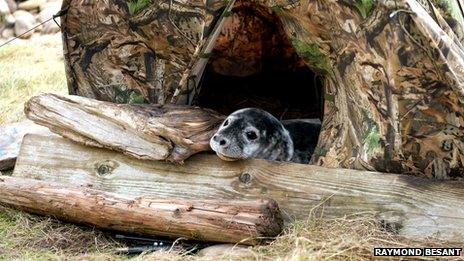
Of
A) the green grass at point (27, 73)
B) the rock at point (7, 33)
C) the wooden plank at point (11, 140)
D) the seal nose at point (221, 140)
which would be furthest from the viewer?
the rock at point (7, 33)

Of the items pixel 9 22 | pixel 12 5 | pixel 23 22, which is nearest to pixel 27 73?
pixel 23 22

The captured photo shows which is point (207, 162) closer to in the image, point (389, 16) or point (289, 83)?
point (389, 16)

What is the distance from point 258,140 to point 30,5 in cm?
932

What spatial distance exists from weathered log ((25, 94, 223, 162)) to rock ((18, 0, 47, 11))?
8616 millimetres

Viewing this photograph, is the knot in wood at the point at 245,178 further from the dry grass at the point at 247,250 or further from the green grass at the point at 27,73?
the green grass at the point at 27,73

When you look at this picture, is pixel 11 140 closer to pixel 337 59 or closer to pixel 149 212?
pixel 149 212

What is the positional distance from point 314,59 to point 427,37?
767 mm

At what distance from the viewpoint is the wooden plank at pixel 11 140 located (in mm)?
5070

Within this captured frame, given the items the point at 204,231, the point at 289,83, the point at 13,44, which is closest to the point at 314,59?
the point at 204,231

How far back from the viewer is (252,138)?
160 inches

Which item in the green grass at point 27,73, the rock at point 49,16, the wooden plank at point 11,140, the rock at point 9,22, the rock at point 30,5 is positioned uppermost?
the wooden plank at point 11,140

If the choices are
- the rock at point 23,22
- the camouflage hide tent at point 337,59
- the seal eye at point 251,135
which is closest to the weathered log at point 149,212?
the seal eye at point 251,135

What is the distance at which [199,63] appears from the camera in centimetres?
420

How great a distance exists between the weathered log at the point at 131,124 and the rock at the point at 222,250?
1.85 ft
